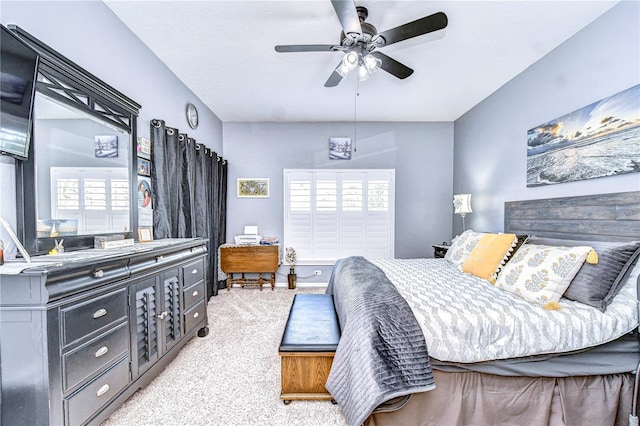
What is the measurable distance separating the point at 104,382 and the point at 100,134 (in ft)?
5.27

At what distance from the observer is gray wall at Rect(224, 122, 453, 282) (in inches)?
179

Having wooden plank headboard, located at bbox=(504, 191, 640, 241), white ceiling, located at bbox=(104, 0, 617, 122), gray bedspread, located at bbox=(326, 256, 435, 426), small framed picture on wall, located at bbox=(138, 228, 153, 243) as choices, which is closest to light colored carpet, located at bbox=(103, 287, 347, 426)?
gray bedspread, located at bbox=(326, 256, 435, 426)

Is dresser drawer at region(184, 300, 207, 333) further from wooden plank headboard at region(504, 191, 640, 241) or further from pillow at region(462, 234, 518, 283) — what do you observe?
wooden plank headboard at region(504, 191, 640, 241)

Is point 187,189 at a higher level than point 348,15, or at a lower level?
lower

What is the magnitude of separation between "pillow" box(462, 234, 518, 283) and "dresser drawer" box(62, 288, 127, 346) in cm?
251

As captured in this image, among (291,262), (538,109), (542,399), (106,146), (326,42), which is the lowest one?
(542,399)

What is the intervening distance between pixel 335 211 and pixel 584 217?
295cm

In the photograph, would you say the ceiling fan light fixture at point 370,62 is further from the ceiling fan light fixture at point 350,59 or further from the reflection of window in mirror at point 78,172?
the reflection of window in mirror at point 78,172

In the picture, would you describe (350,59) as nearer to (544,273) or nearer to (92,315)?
(544,273)

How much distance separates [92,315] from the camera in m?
1.39

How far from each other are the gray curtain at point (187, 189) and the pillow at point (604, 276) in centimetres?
315

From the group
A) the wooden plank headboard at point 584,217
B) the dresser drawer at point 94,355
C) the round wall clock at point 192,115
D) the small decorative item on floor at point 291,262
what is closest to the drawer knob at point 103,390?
the dresser drawer at point 94,355

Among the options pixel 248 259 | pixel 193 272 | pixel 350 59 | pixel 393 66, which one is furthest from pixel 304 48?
pixel 248 259

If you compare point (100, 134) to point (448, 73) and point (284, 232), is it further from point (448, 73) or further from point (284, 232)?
point (448, 73)
